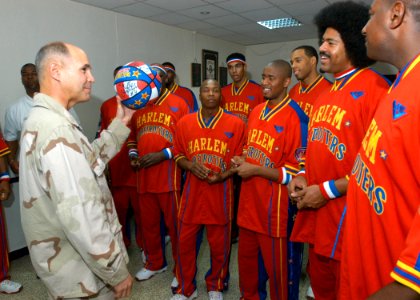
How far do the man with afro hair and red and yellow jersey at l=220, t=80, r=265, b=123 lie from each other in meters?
2.03

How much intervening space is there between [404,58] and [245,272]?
172 cm

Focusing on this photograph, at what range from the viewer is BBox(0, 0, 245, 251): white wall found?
309cm

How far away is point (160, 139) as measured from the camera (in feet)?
8.28

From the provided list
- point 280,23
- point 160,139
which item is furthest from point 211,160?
point 280,23

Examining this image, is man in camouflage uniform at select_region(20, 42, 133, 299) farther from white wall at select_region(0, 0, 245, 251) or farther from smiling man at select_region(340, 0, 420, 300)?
white wall at select_region(0, 0, 245, 251)

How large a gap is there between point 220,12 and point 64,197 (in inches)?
157

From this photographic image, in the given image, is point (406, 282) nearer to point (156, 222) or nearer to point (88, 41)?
point (156, 222)

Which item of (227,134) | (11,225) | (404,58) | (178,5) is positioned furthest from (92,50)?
(404,58)

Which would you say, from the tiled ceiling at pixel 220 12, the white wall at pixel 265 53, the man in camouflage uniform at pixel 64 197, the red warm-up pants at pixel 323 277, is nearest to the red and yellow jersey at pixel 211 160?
the red warm-up pants at pixel 323 277

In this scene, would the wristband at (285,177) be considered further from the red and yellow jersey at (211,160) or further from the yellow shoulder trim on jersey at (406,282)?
the yellow shoulder trim on jersey at (406,282)

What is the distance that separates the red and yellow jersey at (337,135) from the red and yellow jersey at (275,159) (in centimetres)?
25

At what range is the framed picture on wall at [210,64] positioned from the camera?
5934mm

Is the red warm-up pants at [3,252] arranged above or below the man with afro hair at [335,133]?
below

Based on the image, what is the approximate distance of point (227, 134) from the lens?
2.20m
